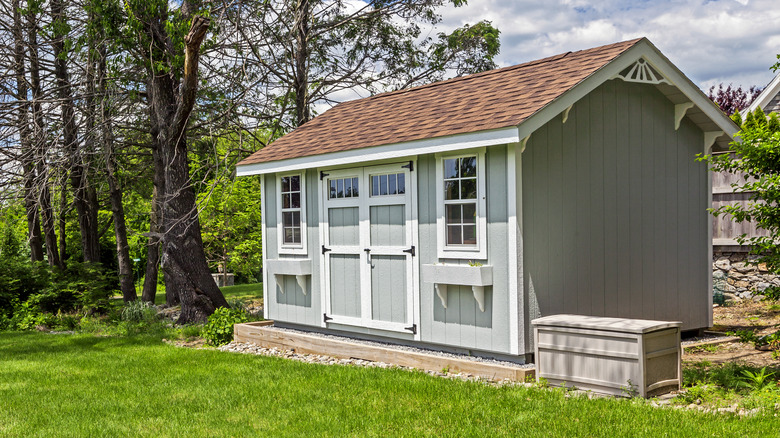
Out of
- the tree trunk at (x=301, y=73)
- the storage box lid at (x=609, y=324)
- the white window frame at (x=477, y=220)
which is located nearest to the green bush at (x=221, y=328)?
the white window frame at (x=477, y=220)

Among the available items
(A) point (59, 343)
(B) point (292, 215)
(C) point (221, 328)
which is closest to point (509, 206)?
(B) point (292, 215)

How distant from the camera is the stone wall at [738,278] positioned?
13289 mm

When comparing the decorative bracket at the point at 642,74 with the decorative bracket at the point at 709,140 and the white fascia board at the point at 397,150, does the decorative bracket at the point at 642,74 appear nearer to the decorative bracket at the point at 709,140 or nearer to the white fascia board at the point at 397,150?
the decorative bracket at the point at 709,140

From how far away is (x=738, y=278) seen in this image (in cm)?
1352

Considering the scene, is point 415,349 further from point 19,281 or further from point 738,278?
point 19,281

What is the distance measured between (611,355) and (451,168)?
2905mm

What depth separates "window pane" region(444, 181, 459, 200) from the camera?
322 inches

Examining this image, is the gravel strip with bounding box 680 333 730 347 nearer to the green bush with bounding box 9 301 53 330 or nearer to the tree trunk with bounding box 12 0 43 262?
the tree trunk with bounding box 12 0 43 262

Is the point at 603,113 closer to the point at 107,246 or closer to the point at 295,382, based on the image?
the point at 295,382

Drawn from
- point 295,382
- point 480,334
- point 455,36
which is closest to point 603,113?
point 480,334

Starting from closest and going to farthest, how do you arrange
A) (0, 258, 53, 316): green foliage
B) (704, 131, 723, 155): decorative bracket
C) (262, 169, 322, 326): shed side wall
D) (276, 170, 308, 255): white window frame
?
(704, 131, 723, 155): decorative bracket → (262, 169, 322, 326): shed side wall → (276, 170, 308, 255): white window frame → (0, 258, 53, 316): green foliage

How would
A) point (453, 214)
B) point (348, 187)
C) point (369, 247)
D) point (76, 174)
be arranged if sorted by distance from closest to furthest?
point (453, 214), point (369, 247), point (348, 187), point (76, 174)

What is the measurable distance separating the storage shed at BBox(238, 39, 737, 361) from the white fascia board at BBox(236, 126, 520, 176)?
0.02 meters

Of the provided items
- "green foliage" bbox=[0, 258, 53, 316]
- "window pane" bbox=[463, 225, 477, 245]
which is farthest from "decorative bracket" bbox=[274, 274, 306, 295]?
"green foliage" bbox=[0, 258, 53, 316]
